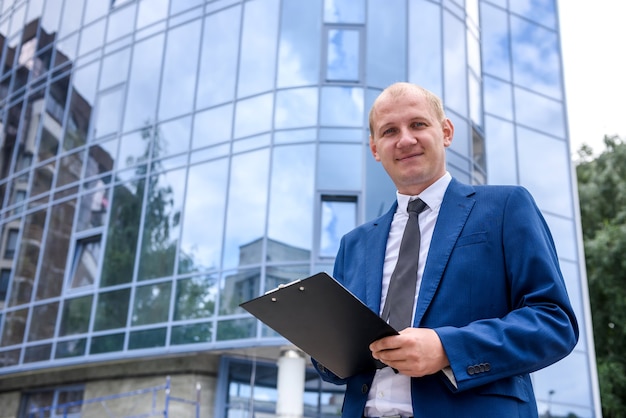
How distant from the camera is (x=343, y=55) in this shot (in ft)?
45.9

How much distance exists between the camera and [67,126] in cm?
1697

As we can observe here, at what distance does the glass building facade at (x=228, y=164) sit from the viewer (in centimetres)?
1316

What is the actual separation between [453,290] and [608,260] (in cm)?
2108

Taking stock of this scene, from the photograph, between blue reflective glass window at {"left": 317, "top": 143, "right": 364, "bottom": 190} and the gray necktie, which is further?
blue reflective glass window at {"left": 317, "top": 143, "right": 364, "bottom": 190}

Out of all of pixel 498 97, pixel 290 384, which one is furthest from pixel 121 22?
pixel 290 384

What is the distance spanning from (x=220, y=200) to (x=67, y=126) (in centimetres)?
555

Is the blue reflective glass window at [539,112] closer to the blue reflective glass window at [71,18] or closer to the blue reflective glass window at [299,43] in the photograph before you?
the blue reflective glass window at [299,43]

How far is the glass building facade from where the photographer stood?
1316 centimetres

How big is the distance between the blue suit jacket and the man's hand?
0.03 metres

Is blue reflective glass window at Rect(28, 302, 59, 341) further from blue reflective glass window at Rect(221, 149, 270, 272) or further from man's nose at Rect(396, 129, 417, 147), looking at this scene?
man's nose at Rect(396, 129, 417, 147)

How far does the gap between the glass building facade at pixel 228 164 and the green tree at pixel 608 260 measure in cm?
489

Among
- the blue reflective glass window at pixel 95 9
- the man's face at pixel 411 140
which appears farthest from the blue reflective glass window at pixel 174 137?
the man's face at pixel 411 140

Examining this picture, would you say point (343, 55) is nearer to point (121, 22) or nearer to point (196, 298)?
point (196, 298)

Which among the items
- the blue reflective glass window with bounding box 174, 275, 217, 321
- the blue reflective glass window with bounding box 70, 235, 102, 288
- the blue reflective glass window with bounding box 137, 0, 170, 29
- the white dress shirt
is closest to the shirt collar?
the white dress shirt
